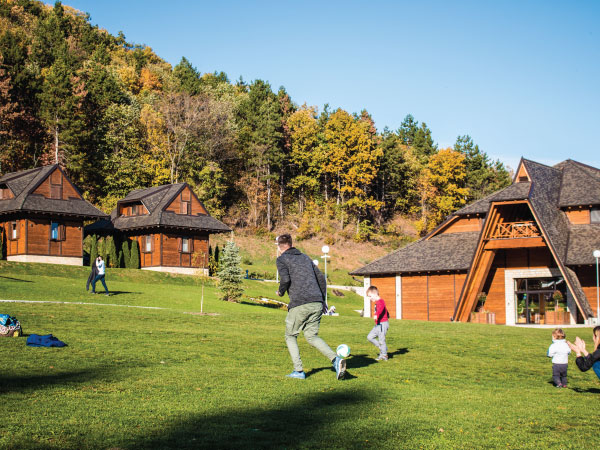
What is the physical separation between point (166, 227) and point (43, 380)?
43.3 meters

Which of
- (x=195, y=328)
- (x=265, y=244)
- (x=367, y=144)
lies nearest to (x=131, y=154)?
(x=265, y=244)

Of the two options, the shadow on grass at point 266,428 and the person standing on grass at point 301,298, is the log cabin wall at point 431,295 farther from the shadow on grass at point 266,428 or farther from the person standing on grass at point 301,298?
the shadow on grass at point 266,428

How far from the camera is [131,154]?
235 ft

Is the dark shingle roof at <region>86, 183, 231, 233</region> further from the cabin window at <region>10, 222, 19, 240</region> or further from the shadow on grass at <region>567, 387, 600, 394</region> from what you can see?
the shadow on grass at <region>567, 387, 600, 394</region>

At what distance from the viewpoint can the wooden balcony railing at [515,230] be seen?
37000 millimetres

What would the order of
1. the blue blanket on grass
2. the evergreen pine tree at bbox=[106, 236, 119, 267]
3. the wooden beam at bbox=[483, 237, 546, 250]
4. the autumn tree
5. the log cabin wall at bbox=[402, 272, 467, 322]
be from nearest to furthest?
the blue blanket on grass → the wooden beam at bbox=[483, 237, 546, 250] → the log cabin wall at bbox=[402, 272, 467, 322] → the evergreen pine tree at bbox=[106, 236, 119, 267] → the autumn tree

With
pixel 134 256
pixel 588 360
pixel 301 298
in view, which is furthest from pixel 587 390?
pixel 134 256

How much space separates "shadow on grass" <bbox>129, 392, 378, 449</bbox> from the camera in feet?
21.4

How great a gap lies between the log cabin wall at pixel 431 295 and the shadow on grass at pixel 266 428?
3152 cm

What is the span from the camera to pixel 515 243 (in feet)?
122

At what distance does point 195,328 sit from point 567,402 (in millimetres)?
12155

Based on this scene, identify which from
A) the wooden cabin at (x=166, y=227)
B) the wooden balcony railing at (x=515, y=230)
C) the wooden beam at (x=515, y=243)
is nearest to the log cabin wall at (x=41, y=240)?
the wooden cabin at (x=166, y=227)

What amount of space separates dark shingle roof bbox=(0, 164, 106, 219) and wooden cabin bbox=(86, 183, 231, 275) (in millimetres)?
5176

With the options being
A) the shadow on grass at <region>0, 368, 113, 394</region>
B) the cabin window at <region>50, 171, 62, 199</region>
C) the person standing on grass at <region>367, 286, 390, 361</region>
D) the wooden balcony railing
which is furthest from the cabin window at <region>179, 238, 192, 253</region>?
the shadow on grass at <region>0, 368, 113, 394</region>
